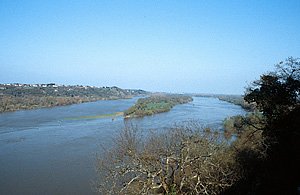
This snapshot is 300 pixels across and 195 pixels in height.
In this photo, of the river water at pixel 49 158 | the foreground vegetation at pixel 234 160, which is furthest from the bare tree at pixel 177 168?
the river water at pixel 49 158

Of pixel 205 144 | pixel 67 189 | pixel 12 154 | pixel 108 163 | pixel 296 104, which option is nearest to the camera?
pixel 205 144

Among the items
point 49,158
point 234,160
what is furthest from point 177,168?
point 49,158

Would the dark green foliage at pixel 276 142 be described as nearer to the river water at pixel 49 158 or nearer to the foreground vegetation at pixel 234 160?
the foreground vegetation at pixel 234 160

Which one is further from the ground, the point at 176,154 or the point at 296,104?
the point at 296,104

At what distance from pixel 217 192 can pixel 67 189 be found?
6.73m

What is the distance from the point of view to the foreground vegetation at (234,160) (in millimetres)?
7934

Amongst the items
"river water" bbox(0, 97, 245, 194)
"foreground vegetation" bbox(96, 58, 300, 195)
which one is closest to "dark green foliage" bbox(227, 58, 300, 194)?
"foreground vegetation" bbox(96, 58, 300, 195)

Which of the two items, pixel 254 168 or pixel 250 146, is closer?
pixel 254 168

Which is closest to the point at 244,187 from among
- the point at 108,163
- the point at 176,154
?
the point at 176,154

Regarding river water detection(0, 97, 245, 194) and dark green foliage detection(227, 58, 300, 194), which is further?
river water detection(0, 97, 245, 194)

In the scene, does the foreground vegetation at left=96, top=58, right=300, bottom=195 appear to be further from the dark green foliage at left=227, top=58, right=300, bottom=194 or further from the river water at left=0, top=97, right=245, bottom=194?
the river water at left=0, top=97, right=245, bottom=194

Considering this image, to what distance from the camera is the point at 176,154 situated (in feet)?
32.7

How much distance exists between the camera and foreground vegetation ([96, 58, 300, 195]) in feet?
26.0

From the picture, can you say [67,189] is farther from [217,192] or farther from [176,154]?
[217,192]
